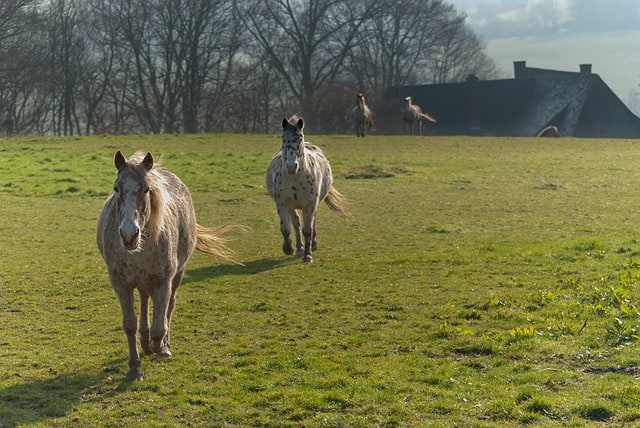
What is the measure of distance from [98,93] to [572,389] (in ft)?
171

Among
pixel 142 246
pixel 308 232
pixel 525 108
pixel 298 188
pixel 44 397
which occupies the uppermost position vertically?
pixel 525 108

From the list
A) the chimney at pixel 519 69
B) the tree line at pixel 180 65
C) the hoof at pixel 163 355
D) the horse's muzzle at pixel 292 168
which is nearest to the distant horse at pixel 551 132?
the tree line at pixel 180 65

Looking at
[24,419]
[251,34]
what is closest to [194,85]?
[251,34]

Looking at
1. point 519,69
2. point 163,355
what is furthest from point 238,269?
point 519,69

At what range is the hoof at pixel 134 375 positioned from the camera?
6.42 metres

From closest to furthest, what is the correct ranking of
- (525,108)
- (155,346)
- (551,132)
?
(155,346)
(551,132)
(525,108)

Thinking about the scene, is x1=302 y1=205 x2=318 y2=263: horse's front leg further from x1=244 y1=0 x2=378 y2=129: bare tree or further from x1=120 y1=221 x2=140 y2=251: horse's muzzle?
x1=244 y1=0 x2=378 y2=129: bare tree

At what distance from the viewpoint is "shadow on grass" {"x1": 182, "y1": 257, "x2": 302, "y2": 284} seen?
1088 cm

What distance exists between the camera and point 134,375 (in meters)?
6.44

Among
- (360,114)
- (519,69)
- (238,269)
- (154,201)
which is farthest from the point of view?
(519,69)

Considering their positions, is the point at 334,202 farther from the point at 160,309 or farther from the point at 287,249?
the point at 160,309

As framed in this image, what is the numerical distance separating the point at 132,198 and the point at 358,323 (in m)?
3.06

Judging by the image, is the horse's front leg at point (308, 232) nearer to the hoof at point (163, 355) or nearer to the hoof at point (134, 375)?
the hoof at point (163, 355)

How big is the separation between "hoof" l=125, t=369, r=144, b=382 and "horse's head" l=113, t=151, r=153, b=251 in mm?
1164
